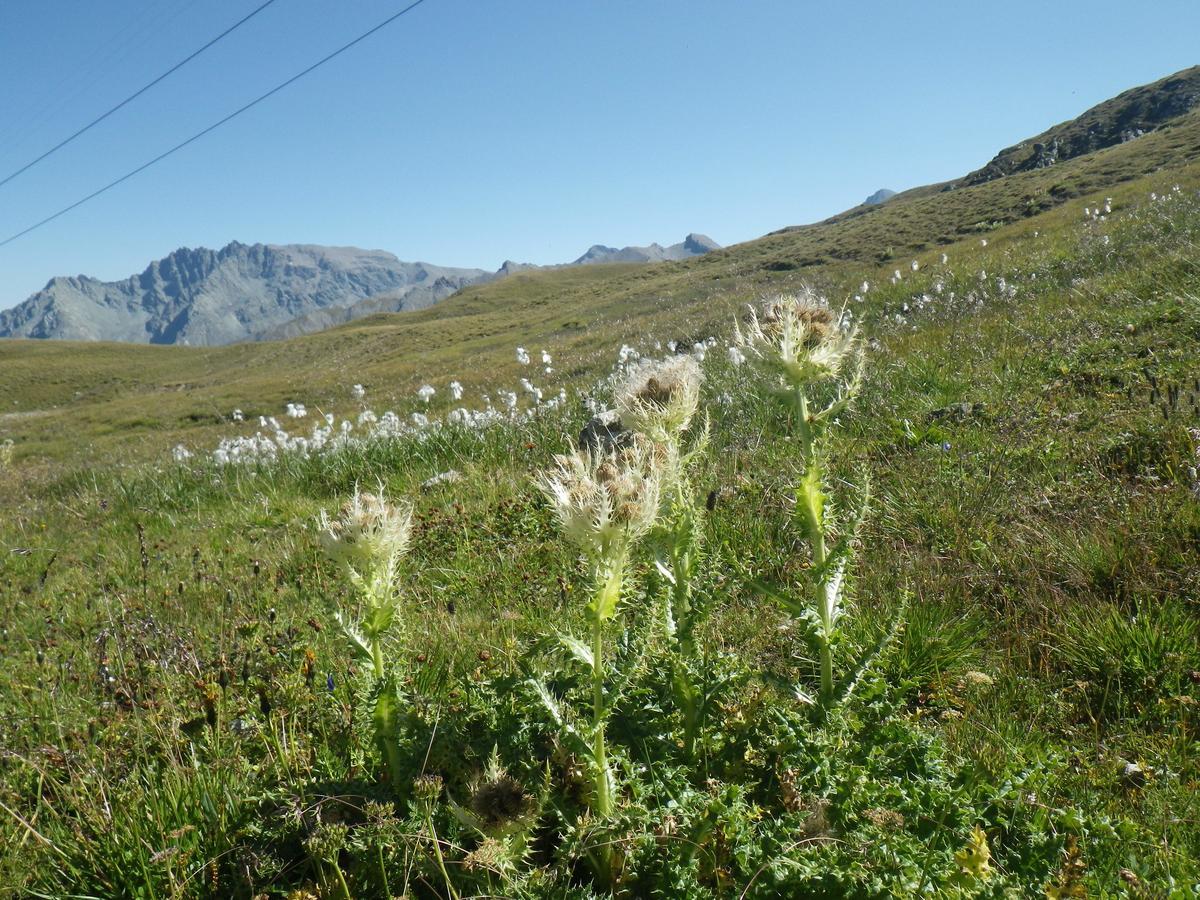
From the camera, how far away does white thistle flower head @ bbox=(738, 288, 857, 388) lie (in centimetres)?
229

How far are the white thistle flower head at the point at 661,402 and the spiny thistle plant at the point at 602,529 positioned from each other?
40 cm

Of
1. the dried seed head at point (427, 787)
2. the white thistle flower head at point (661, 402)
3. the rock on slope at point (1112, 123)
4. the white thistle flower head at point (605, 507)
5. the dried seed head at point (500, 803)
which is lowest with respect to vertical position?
the dried seed head at point (500, 803)

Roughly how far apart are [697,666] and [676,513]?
0.52 meters

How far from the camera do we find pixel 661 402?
97.5 inches

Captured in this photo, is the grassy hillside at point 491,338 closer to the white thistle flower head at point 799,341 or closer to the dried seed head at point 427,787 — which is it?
the white thistle flower head at point 799,341

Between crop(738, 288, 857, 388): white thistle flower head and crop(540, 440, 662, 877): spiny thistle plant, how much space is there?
2.16ft

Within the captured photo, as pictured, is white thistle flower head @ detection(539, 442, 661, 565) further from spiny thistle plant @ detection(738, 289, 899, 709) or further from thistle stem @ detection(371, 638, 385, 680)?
thistle stem @ detection(371, 638, 385, 680)

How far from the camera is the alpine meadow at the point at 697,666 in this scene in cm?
192

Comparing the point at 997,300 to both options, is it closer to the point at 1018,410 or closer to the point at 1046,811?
the point at 1018,410

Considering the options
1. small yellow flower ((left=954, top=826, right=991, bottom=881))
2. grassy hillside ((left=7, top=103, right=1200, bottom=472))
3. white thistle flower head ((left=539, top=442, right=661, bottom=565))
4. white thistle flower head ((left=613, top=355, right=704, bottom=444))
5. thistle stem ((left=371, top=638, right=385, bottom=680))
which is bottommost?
small yellow flower ((left=954, top=826, right=991, bottom=881))

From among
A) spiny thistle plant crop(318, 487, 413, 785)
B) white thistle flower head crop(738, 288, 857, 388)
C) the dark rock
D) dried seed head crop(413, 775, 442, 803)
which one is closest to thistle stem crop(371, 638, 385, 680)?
spiny thistle plant crop(318, 487, 413, 785)

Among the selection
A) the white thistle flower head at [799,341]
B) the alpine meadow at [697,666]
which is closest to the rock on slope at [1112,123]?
the alpine meadow at [697,666]

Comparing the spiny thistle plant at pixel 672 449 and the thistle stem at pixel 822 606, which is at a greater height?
the spiny thistle plant at pixel 672 449

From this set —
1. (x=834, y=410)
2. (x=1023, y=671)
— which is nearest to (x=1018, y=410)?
(x=1023, y=671)
